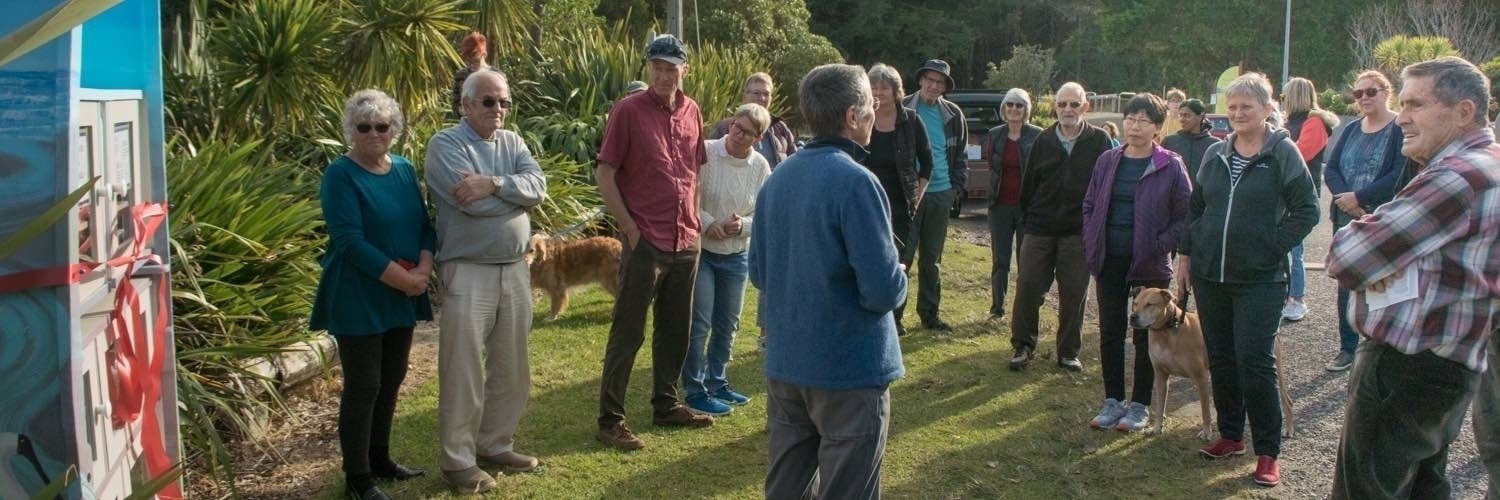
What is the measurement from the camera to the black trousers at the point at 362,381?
14.9ft

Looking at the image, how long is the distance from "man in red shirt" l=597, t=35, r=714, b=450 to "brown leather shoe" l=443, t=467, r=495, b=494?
84 centimetres

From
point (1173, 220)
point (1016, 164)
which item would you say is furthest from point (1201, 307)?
point (1016, 164)

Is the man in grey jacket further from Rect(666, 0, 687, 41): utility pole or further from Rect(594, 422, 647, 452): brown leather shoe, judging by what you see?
Rect(666, 0, 687, 41): utility pole

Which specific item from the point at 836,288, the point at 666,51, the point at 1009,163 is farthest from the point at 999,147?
the point at 836,288

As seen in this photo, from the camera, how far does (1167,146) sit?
8.88 meters

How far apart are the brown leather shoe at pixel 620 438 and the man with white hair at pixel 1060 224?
2.88 m

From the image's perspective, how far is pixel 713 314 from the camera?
6312 millimetres

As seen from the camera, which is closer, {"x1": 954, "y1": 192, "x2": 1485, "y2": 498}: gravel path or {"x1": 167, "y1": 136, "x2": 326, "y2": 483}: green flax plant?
{"x1": 167, "y1": 136, "x2": 326, "y2": 483}: green flax plant

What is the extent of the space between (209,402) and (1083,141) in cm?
506

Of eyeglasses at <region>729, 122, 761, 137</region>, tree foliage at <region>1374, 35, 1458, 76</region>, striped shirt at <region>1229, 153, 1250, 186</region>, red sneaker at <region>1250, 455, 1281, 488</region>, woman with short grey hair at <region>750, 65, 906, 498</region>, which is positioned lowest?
red sneaker at <region>1250, 455, 1281, 488</region>

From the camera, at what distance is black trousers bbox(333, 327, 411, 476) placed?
4.53 metres

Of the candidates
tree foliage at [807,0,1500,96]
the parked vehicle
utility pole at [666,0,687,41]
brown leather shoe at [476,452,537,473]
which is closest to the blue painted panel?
brown leather shoe at [476,452,537,473]

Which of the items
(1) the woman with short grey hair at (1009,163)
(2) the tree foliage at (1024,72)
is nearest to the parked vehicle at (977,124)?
(1) the woman with short grey hair at (1009,163)

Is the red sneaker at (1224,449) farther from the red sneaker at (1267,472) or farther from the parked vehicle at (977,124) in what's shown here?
the parked vehicle at (977,124)
